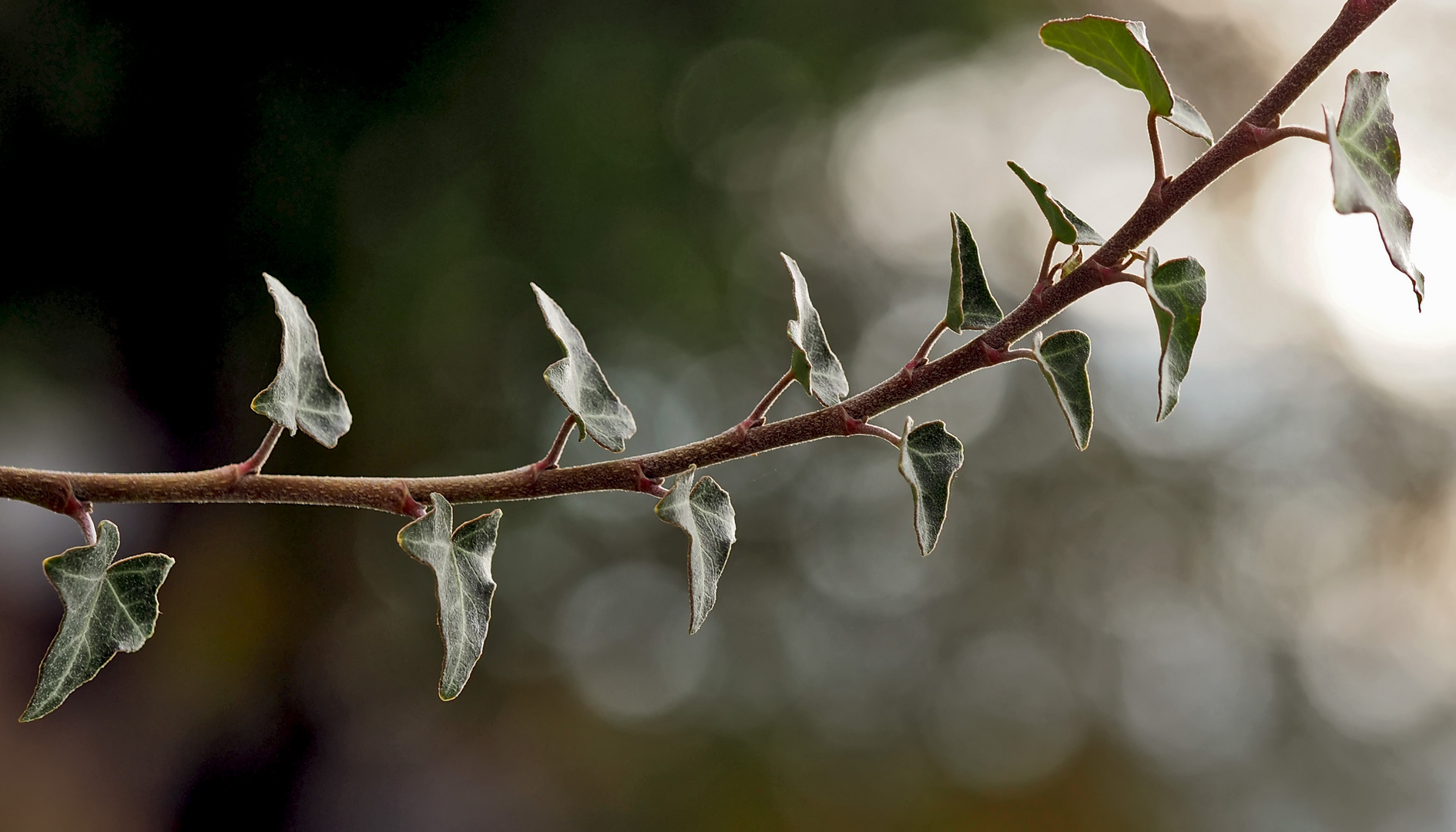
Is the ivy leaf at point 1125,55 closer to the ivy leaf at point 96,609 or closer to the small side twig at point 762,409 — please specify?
the small side twig at point 762,409

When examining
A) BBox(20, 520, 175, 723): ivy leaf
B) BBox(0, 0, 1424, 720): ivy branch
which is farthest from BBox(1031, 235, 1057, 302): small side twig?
BBox(20, 520, 175, 723): ivy leaf

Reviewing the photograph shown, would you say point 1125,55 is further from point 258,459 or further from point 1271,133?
point 258,459

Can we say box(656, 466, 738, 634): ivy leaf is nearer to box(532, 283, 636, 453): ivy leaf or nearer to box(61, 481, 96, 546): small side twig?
box(532, 283, 636, 453): ivy leaf

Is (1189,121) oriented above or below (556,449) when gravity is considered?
above

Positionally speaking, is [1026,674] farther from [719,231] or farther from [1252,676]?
[719,231]

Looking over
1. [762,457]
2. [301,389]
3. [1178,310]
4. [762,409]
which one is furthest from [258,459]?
[762,457]

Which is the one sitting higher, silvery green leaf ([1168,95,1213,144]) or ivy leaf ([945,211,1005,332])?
silvery green leaf ([1168,95,1213,144])

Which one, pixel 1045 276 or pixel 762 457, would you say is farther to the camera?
pixel 762 457
